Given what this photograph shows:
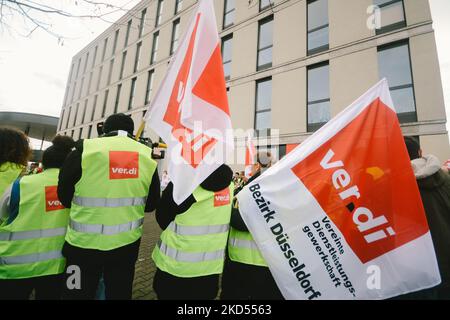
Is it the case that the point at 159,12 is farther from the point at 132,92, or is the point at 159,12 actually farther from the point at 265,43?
the point at 265,43

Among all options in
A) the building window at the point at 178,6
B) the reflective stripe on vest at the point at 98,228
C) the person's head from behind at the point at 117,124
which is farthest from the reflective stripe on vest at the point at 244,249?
the building window at the point at 178,6

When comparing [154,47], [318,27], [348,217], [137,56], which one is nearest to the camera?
[348,217]

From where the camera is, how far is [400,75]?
28.4ft

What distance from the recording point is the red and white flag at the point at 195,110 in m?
1.61

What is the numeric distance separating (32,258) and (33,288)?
10.0 inches

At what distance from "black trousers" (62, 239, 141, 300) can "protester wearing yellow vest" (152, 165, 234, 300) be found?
26cm

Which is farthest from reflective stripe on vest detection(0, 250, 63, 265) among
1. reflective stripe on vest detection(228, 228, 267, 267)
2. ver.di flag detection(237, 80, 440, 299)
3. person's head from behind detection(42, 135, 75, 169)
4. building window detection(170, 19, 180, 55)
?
building window detection(170, 19, 180, 55)

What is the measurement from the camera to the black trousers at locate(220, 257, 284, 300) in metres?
1.95

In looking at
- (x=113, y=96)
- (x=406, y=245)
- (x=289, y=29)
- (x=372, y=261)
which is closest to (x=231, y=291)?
(x=372, y=261)

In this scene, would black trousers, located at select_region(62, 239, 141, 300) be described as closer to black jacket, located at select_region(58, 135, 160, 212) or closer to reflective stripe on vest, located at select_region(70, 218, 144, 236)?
reflective stripe on vest, located at select_region(70, 218, 144, 236)

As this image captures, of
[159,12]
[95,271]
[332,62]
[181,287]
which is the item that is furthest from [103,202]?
[159,12]

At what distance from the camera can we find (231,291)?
2.01 metres

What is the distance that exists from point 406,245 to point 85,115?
31273 millimetres

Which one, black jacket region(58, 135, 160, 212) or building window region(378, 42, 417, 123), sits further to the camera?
building window region(378, 42, 417, 123)
